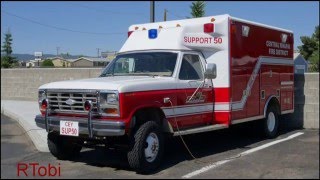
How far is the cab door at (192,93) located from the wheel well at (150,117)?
337mm

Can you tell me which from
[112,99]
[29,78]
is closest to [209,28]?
[112,99]

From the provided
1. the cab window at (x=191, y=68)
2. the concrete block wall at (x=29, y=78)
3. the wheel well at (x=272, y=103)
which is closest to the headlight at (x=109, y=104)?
the cab window at (x=191, y=68)

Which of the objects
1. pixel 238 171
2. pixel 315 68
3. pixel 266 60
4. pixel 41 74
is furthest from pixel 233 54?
pixel 315 68

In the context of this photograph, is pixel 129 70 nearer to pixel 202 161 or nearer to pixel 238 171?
pixel 202 161

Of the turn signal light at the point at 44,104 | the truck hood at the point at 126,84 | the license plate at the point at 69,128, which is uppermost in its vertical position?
the truck hood at the point at 126,84

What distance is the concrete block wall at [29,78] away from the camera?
18453mm

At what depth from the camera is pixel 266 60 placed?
11086 mm

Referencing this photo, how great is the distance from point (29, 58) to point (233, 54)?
420 cm

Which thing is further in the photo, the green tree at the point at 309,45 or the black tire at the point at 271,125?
the green tree at the point at 309,45

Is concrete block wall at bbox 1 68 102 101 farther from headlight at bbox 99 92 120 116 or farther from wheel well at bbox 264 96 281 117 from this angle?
headlight at bbox 99 92 120 116

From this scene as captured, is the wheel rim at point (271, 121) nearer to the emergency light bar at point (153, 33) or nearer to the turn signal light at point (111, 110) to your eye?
the emergency light bar at point (153, 33)

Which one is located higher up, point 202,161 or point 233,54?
point 233,54

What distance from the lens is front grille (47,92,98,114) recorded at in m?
7.43

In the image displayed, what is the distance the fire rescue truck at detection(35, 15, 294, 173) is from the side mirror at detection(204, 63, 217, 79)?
18mm
